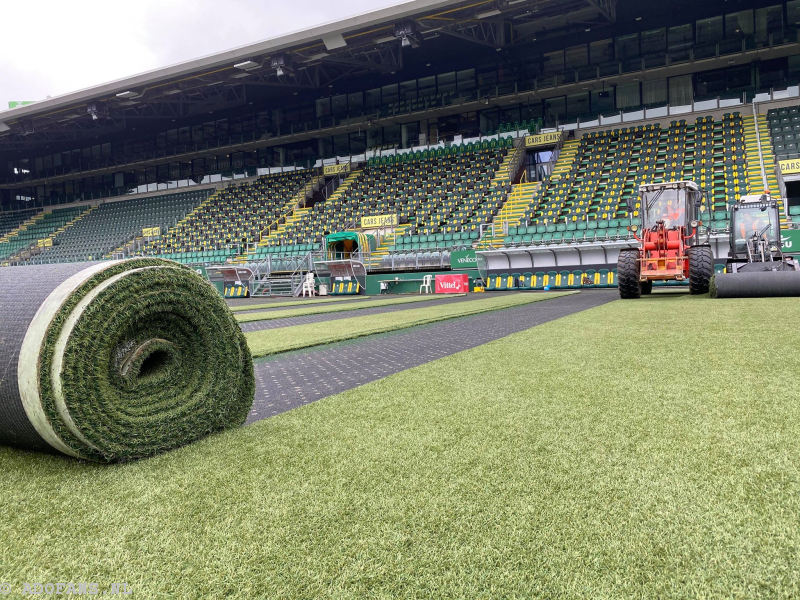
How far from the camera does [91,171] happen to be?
4138 cm

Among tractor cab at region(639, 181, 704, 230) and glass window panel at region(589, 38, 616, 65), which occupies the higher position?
glass window panel at region(589, 38, 616, 65)

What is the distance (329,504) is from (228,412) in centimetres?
118

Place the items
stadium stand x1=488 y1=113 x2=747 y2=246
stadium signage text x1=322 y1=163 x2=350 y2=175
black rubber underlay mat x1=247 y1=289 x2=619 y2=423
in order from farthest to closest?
stadium signage text x1=322 y1=163 x2=350 y2=175 → stadium stand x1=488 y1=113 x2=747 y2=246 → black rubber underlay mat x1=247 y1=289 x2=619 y2=423

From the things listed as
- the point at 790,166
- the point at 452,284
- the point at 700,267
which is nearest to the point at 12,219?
the point at 452,284

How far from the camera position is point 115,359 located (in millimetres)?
2279

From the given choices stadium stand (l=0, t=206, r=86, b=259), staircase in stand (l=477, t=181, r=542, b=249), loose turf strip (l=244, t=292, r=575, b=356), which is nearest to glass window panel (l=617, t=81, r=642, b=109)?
staircase in stand (l=477, t=181, r=542, b=249)

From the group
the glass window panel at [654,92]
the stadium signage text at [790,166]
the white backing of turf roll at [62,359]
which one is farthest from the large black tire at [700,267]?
the glass window panel at [654,92]

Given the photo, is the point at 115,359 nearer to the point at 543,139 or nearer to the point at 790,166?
the point at 790,166

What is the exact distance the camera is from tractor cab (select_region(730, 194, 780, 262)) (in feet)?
35.9

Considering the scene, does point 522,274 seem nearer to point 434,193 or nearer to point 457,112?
point 434,193

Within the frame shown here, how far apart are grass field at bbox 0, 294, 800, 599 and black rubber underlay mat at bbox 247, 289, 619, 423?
56 cm

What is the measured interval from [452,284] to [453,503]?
17.9 m

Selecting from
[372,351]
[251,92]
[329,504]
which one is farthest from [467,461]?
[251,92]

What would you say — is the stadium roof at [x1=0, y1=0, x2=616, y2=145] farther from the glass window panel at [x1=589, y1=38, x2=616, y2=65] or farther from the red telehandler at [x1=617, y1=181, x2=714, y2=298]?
the red telehandler at [x1=617, y1=181, x2=714, y2=298]
